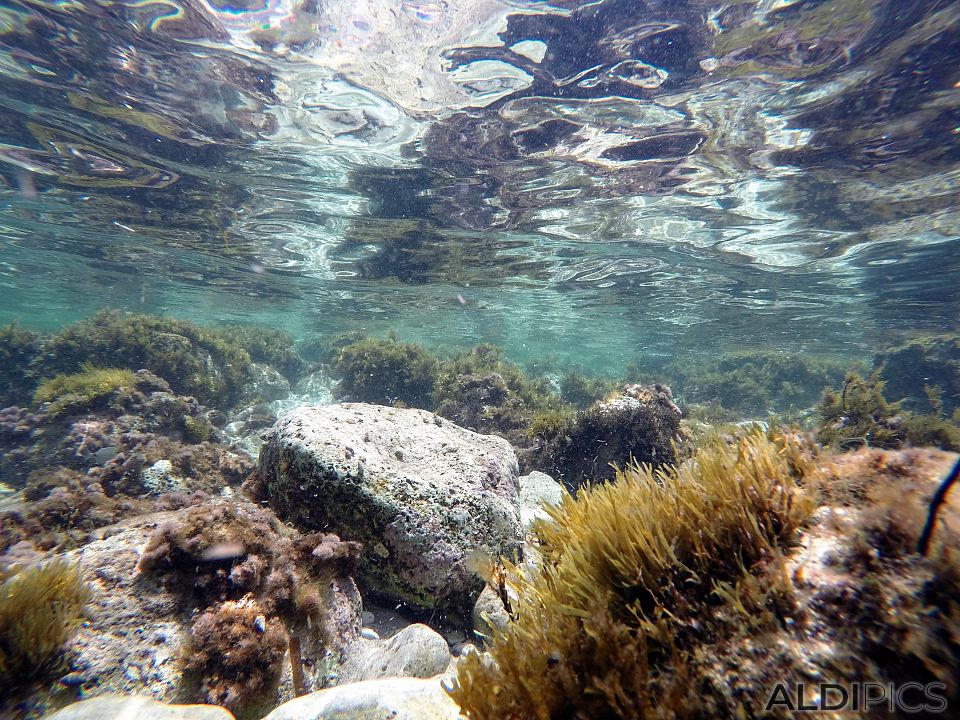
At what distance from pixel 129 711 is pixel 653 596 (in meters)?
2.92

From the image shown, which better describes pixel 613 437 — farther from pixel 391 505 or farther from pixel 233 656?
pixel 233 656

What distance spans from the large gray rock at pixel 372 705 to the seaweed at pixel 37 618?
1469mm

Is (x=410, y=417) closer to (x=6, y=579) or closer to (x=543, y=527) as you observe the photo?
(x=543, y=527)

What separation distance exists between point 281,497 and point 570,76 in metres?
9.31

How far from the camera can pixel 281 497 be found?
4195 mm

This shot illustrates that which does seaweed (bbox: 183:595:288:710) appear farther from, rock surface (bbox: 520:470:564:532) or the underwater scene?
rock surface (bbox: 520:470:564:532)

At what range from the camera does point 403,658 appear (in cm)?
303

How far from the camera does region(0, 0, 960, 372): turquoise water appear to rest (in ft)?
24.2

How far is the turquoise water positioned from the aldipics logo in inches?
363

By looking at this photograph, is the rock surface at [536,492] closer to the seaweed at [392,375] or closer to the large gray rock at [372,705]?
the large gray rock at [372,705]

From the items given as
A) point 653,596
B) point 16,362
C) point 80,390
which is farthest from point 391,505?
point 16,362

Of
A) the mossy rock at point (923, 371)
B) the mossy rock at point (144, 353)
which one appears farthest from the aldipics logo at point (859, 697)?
the mossy rock at point (923, 371)

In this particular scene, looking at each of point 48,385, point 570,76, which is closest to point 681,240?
point 570,76

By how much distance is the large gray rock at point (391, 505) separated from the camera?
388 centimetres
